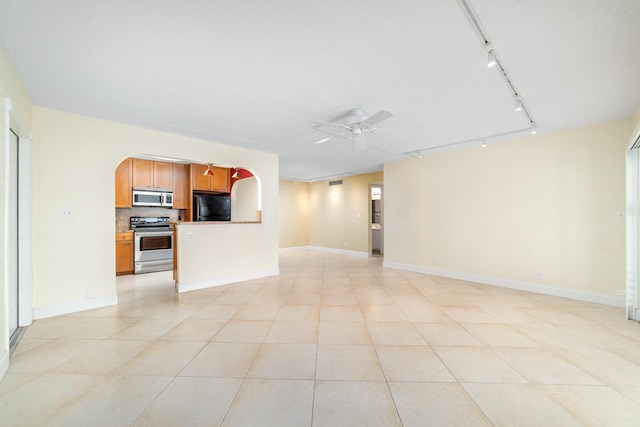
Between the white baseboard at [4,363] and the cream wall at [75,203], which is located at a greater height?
the cream wall at [75,203]

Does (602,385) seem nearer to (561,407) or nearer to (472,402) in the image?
(561,407)

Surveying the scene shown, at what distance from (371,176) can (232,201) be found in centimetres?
418

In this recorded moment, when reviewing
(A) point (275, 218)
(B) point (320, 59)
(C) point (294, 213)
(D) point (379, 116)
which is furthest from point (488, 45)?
(C) point (294, 213)

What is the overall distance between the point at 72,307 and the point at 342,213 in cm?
674

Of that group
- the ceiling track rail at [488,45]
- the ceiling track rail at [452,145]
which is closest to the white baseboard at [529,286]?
the ceiling track rail at [452,145]

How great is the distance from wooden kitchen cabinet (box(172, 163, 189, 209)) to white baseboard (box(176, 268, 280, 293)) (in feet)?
8.72

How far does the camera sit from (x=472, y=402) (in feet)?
5.62

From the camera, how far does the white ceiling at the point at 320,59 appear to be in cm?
167

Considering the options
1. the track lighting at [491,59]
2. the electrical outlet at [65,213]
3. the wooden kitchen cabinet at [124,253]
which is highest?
the track lighting at [491,59]

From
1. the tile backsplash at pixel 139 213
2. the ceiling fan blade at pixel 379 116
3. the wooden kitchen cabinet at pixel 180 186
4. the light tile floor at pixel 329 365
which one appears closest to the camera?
the light tile floor at pixel 329 365

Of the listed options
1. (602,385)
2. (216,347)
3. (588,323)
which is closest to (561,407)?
(602,385)

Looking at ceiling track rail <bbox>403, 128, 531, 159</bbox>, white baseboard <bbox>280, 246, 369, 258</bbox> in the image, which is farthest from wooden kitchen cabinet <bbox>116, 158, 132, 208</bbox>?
ceiling track rail <bbox>403, 128, 531, 159</bbox>

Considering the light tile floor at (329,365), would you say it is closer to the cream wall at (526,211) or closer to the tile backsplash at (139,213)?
the cream wall at (526,211)

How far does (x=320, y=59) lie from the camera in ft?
7.11
